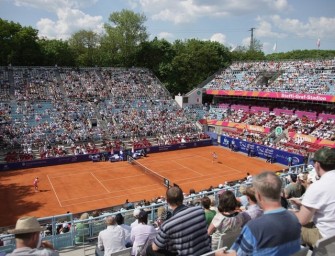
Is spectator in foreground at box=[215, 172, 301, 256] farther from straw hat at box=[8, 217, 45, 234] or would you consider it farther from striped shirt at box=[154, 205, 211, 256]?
straw hat at box=[8, 217, 45, 234]

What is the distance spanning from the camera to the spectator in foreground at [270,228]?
3.39 meters

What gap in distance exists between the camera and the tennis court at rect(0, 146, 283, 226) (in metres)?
24.5

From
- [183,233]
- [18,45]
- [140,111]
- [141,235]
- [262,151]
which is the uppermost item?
[18,45]

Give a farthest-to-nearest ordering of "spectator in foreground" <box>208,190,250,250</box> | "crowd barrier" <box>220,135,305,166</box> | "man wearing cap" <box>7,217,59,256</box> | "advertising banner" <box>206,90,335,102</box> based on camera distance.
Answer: "advertising banner" <box>206,90,335,102</box>
"crowd barrier" <box>220,135,305,166</box>
"spectator in foreground" <box>208,190,250,250</box>
"man wearing cap" <box>7,217,59,256</box>

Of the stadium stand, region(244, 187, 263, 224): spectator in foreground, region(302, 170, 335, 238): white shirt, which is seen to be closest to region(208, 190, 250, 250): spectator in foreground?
region(244, 187, 263, 224): spectator in foreground

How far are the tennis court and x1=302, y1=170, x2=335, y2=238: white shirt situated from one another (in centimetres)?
2134

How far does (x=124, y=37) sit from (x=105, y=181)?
43467 millimetres

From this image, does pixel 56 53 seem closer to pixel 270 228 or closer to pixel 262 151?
pixel 262 151

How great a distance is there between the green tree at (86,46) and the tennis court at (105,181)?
33695mm

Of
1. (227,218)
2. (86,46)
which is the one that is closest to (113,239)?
(227,218)

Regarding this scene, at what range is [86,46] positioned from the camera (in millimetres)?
68625

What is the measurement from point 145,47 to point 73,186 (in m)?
43.5

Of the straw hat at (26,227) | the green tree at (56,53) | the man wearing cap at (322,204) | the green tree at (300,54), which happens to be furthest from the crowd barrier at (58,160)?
Result: the green tree at (300,54)

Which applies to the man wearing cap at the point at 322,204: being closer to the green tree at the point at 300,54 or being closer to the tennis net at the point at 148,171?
the tennis net at the point at 148,171
